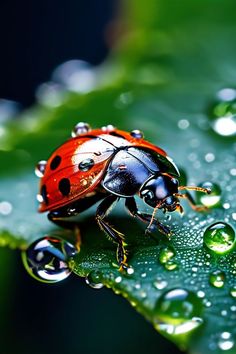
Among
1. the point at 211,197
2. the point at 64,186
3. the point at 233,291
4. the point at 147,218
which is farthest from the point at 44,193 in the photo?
the point at 233,291

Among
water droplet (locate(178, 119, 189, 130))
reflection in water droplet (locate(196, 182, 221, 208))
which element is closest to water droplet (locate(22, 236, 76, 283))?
reflection in water droplet (locate(196, 182, 221, 208))

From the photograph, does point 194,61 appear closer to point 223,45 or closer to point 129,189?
point 223,45

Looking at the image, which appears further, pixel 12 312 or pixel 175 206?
pixel 12 312

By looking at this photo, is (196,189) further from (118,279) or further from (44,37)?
(44,37)

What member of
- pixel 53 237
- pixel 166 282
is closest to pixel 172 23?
pixel 53 237

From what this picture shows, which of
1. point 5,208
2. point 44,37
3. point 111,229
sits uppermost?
point 44,37
